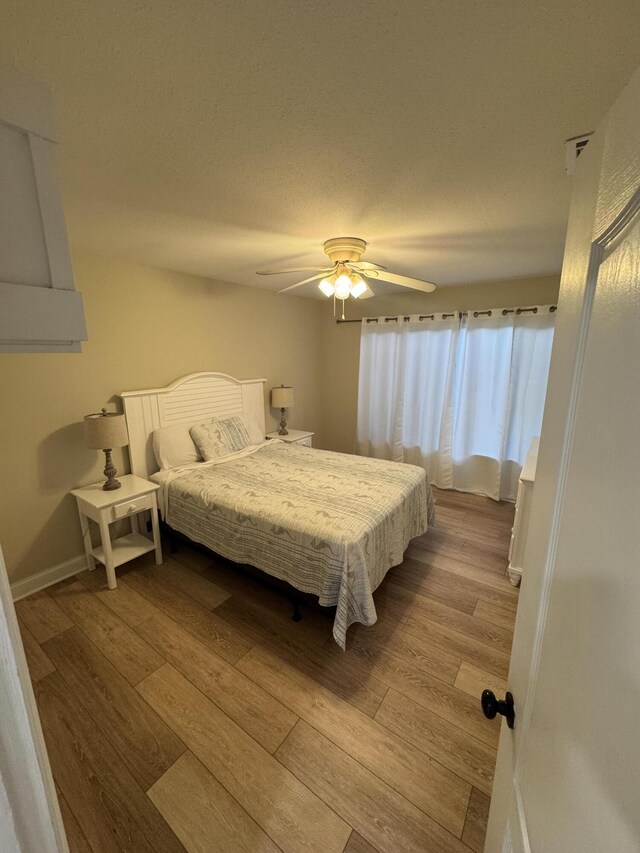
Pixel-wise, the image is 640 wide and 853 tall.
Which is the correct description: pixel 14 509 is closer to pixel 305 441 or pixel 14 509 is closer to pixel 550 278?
pixel 305 441

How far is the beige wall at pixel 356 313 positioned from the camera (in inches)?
129

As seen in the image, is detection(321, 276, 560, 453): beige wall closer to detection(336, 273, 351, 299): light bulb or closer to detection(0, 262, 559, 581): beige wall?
detection(0, 262, 559, 581): beige wall

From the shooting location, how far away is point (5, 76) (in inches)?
25.0

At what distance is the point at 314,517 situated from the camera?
199 cm

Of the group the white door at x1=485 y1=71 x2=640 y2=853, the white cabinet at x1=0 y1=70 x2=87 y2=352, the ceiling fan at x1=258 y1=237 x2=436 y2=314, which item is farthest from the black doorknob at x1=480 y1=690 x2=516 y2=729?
the ceiling fan at x1=258 y1=237 x2=436 y2=314

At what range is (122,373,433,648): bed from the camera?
1810mm

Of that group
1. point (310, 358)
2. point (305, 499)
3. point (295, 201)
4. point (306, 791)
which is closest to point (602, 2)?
point (295, 201)

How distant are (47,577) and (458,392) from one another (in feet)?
13.2

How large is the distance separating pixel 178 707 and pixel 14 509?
5.47ft

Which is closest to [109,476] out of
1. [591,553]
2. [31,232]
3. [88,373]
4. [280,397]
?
[88,373]

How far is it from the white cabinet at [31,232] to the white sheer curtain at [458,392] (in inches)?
141

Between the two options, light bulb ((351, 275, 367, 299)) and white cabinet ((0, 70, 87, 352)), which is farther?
light bulb ((351, 275, 367, 299))

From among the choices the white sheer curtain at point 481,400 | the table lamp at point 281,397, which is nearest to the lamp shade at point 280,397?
the table lamp at point 281,397

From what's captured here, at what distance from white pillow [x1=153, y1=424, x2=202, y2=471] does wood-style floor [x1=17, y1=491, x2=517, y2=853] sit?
0.91 meters
